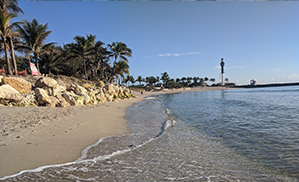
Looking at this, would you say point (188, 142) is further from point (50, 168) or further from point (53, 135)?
point (53, 135)

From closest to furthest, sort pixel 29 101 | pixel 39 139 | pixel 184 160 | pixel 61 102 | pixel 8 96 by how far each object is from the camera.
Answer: pixel 184 160, pixel 39 139, pixel 8 96, pixel 29 101, pixel 61 102

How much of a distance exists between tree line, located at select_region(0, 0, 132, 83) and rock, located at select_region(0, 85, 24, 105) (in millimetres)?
10493

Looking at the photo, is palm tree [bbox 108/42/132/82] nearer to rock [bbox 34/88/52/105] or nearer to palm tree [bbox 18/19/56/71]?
palm tree [bbox 18/19/56/71]

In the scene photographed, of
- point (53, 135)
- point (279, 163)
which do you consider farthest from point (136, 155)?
point (279, 163)

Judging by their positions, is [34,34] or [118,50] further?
[118,50]

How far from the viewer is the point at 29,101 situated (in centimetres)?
875

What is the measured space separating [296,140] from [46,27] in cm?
2756

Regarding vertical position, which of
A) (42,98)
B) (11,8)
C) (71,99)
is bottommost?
(71,99)

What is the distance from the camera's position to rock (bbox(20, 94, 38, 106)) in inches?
333

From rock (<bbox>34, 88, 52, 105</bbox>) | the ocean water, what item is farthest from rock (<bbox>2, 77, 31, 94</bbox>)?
the ocean water

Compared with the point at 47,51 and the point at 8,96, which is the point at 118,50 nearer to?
the point at 47,51

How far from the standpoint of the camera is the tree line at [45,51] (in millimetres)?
16125

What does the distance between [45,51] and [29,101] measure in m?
17.2

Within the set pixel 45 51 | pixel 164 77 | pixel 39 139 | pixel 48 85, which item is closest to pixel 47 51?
pixel 45 51
